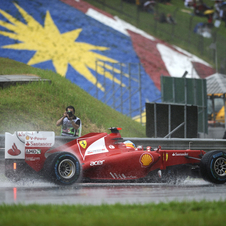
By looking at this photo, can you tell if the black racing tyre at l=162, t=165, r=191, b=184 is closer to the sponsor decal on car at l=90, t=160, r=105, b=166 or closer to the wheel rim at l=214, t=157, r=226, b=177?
the wheel rim at l=214, t=157, r=226, b=177

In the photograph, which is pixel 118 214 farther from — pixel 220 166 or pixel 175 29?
pixel 175 29

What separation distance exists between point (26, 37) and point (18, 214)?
34.0 metres

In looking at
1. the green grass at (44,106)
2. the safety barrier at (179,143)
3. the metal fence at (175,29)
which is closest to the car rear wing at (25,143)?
the safety barrier at (179,143)

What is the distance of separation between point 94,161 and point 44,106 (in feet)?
18.5

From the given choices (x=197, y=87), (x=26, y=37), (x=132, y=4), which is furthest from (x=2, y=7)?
(x=197, y=87)

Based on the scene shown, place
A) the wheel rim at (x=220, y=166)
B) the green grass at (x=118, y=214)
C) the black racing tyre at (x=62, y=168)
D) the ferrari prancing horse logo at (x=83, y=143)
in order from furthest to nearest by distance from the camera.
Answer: the wheel rim at (x=220, y=166), the ferrari prancing horse logo at (x=83, y=143), the black racing tyre at (x=62, y=168), the green grass at (x=118, y=214)

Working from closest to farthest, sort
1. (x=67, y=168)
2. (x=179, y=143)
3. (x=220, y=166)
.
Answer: (x=67, y=168), (x=220, y=166), (x=179, y=143)

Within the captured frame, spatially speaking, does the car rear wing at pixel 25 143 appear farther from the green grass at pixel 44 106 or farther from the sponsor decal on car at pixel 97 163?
the green grass at pixel 44 106

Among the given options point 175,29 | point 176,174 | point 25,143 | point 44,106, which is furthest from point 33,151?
point 175,29

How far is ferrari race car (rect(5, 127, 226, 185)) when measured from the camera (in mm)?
7637

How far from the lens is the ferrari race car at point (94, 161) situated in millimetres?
7637

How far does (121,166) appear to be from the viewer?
311 inches

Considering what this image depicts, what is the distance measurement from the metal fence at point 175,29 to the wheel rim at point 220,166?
1382 inches

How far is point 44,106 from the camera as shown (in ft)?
42.8
